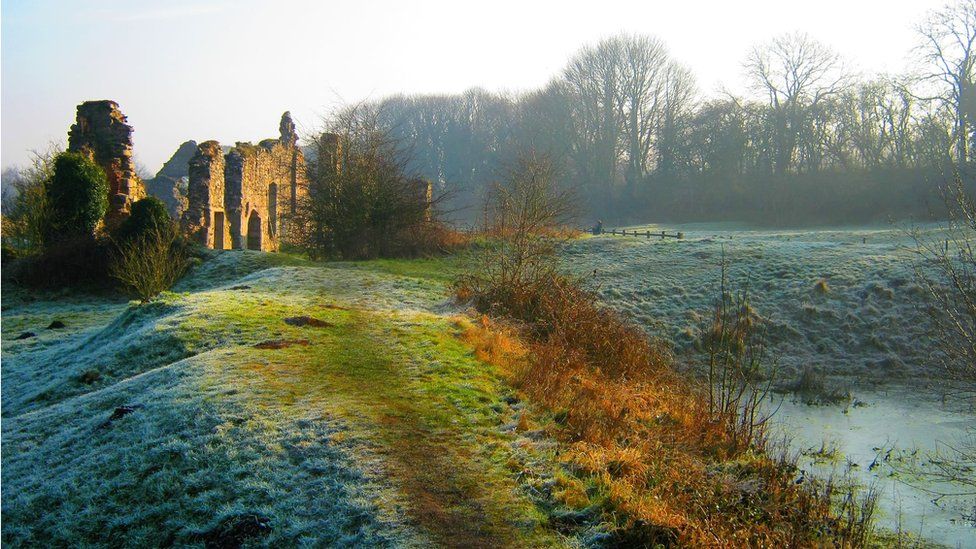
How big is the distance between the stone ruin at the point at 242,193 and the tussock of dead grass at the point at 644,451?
16.0 meters

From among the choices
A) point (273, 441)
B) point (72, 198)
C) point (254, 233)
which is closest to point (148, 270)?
point (72, 198)

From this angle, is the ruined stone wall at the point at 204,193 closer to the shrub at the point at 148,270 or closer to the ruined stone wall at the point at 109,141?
the ruined stone wall at the point at 109,141

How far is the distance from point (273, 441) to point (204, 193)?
20.2 metres

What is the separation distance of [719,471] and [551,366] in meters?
3.01

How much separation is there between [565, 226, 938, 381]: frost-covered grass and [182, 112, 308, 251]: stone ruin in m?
12.5

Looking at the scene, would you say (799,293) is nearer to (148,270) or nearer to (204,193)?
(148,270)

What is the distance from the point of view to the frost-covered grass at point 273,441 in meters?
5.85

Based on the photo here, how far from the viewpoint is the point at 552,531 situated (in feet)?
18.8

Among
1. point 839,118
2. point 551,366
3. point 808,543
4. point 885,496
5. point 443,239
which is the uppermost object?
point 839,118

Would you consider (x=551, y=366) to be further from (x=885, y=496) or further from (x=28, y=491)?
(x=28, y=491)

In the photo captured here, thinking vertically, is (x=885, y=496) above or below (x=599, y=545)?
below

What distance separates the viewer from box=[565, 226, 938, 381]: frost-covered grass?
59.2 ft

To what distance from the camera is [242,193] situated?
27422 mm

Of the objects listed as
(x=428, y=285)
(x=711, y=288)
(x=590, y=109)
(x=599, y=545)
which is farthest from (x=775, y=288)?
(x=590, y=109)
